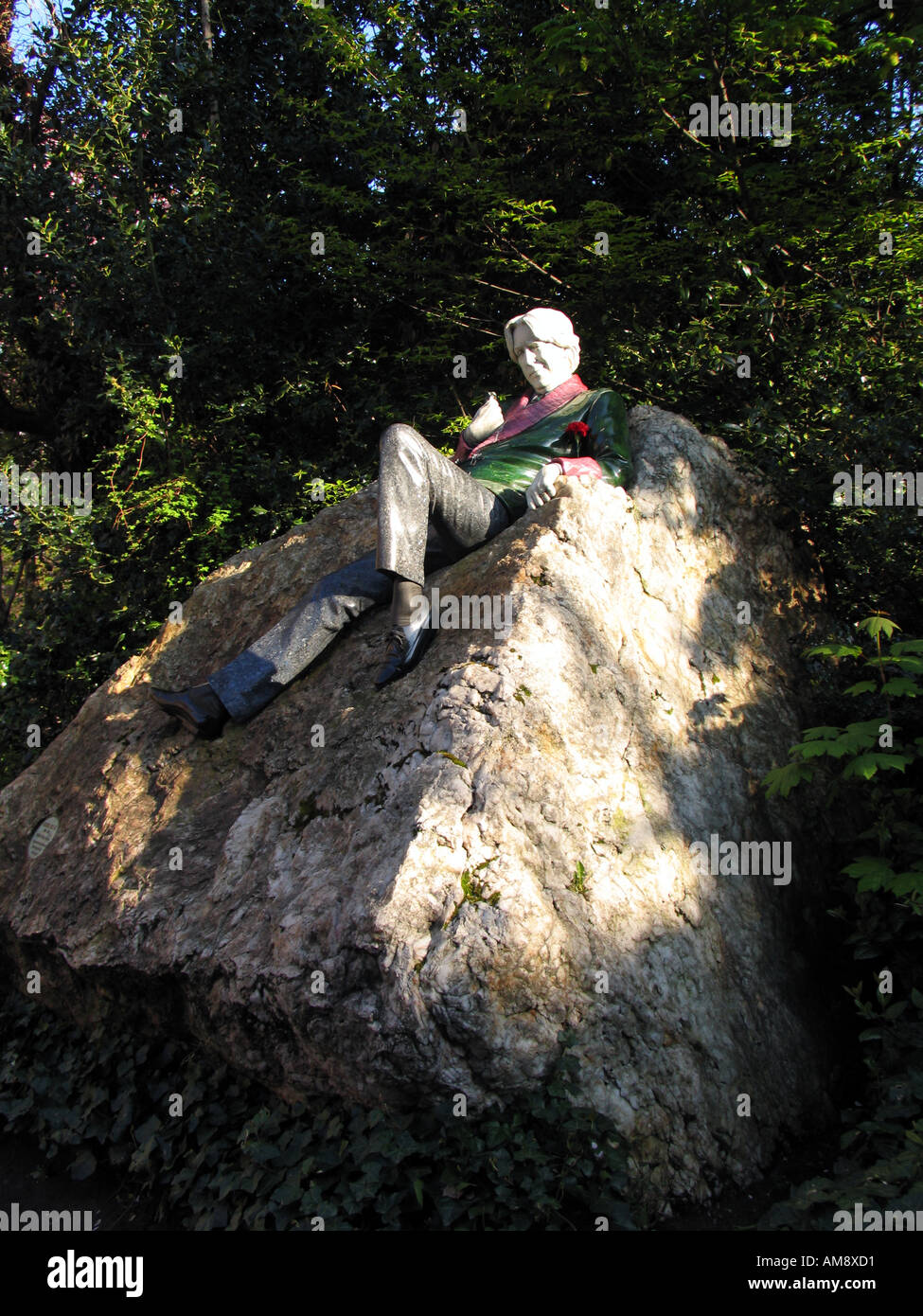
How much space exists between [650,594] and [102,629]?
4732 millimetres

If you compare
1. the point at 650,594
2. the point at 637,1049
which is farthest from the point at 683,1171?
the point at 650,594

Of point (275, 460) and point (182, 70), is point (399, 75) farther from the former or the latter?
point (275, 460)

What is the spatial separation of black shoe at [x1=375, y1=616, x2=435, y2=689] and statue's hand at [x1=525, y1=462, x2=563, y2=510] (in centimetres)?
71

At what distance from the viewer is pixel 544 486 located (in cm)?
409

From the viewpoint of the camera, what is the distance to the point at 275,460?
7566mm

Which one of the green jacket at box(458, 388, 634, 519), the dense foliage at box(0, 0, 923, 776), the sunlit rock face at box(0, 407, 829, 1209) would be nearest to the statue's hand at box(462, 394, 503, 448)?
the green jacket at box(458, 388, 634, 519)

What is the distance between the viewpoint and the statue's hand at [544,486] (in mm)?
4078

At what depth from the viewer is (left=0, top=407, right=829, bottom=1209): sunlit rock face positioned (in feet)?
9.40

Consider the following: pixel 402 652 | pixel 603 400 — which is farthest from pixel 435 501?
pixel 603 400

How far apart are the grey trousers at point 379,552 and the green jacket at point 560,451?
17cm

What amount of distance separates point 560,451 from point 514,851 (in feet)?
7.47

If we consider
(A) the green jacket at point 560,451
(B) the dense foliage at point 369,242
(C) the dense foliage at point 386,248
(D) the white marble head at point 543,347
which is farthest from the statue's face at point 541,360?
(B) the dense foliage at point 369,242

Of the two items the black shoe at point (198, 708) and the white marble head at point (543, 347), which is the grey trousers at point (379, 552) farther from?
the white marble head at point (543, 347)

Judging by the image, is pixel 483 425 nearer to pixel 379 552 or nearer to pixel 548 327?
pixel 548 327
